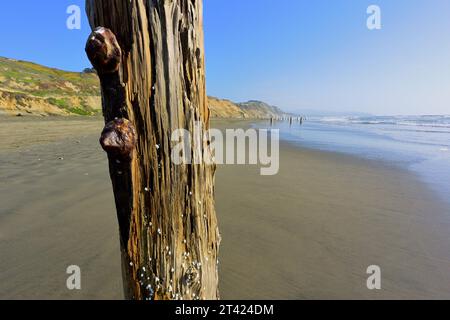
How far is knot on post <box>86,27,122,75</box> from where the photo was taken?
45.4 inches

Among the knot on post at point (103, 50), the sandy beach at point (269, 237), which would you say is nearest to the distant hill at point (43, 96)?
the sandy beach at point (269, 237)

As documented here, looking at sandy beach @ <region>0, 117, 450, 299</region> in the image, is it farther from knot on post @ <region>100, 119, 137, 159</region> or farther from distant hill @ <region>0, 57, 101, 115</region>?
distant hill @ <region>0, 57, 101, 115</region>

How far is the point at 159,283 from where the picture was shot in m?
1.51

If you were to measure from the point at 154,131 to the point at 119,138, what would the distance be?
0.62 ft

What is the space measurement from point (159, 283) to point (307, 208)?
14.4ft

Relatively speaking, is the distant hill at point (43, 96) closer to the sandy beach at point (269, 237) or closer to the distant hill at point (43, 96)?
the distant hill at point (43, 96)

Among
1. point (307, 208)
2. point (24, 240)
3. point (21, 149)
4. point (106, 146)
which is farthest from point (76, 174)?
point (106, 146)

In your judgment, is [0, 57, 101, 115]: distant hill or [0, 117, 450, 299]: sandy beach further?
[0, 57, 101, 115]: distant hill

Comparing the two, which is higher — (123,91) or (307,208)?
(123,91)

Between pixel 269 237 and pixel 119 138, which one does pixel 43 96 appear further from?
pixel 119 138

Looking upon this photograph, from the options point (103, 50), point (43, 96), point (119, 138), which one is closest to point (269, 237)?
point (119, 138)

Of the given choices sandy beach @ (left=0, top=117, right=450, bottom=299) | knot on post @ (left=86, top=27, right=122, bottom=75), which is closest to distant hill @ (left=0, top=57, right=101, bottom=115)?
sandy beach @ (left=0, top=117, right=450, bottom=299)
